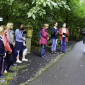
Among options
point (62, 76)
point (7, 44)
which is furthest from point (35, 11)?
point (62, 76)

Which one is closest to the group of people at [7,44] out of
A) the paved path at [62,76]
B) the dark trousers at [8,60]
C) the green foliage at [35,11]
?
the dark trousers at [8,60]

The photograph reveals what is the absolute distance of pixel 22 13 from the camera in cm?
830

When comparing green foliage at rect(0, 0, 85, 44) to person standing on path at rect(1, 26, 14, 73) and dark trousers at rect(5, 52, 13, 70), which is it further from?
dark trousers at rect(5, 52, 13, 70)

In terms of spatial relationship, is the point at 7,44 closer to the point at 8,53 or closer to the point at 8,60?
the point at 8,53

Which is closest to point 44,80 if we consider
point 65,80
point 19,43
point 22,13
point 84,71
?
point 65,80

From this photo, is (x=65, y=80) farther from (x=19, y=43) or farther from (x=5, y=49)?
(x=19, y=43)

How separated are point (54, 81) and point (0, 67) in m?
1.70

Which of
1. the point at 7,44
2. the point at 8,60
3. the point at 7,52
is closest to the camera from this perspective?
the point at 7,44

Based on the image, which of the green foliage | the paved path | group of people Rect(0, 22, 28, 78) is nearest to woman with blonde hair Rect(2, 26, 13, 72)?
group of people Rect(0, 22, 28, 78)

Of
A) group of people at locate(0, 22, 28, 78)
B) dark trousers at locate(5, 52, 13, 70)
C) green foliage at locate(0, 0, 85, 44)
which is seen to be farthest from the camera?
dark trousers at locate(5, 52, 13, 70)

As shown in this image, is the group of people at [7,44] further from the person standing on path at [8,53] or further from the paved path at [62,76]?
the paved path at [62,76]

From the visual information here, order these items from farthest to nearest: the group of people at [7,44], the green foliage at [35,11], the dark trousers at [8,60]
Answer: the dark trousers at [8,60]
the green foliage at [35,11]
the group of people at [7,44]

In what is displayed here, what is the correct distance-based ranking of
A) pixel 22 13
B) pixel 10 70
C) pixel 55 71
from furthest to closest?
pixel 22 13 < pixel 55 71 < pixel 10 70

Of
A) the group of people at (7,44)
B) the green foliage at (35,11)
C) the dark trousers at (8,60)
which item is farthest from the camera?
the dark trousers at (8,60)
